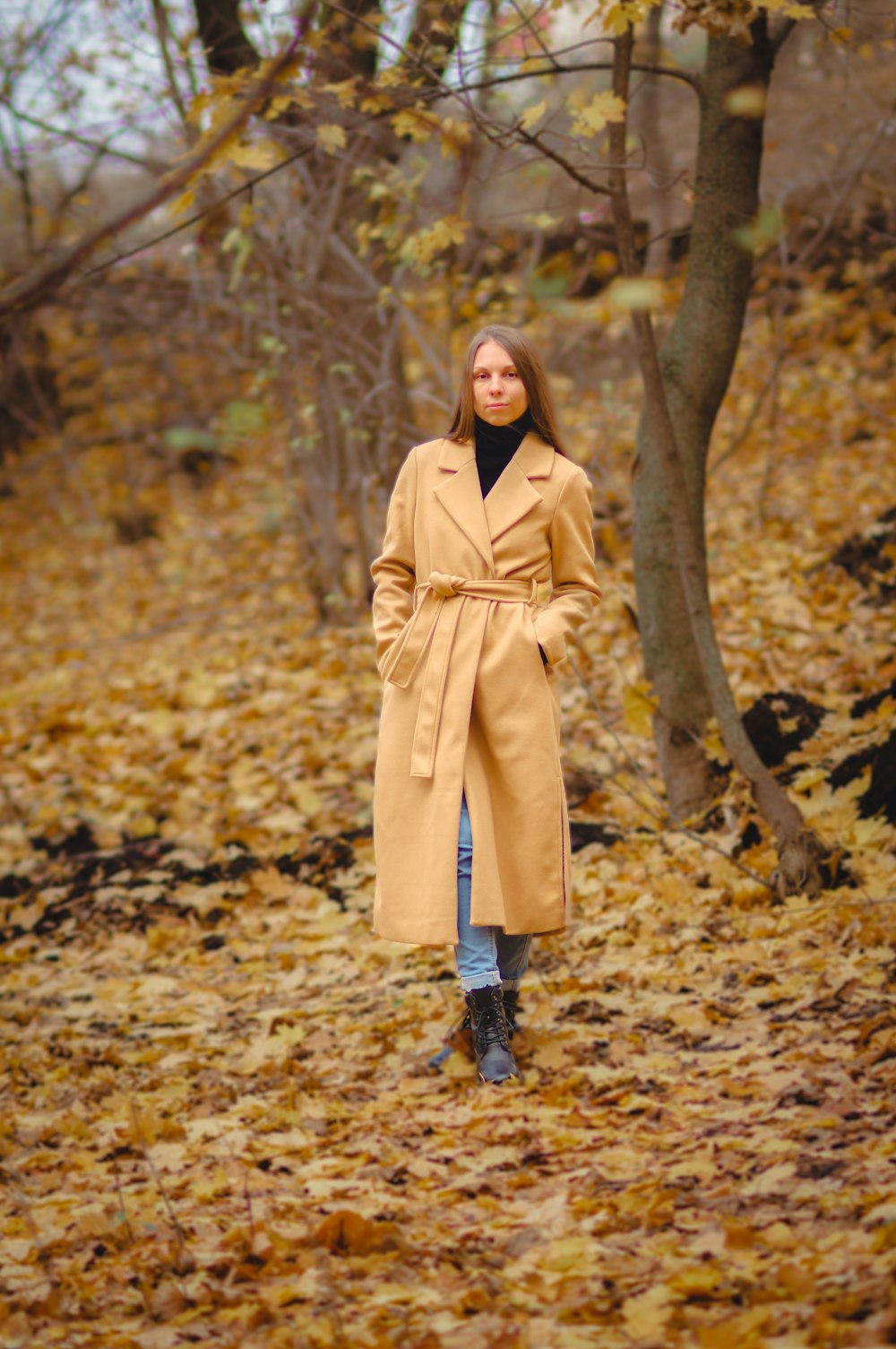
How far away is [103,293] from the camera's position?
10.7 meters

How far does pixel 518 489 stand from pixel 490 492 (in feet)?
0.25

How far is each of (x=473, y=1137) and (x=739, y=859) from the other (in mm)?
1753

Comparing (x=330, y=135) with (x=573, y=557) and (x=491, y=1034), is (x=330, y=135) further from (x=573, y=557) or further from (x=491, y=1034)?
(x=491, y=1034)

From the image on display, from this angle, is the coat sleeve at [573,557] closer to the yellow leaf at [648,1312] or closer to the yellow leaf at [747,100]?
the yellow leaf at [648,1312]

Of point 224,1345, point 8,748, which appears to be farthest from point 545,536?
point 8,748

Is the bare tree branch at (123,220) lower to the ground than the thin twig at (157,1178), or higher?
higher

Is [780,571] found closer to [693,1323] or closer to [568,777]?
[568,777]

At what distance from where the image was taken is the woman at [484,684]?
9.50 ft

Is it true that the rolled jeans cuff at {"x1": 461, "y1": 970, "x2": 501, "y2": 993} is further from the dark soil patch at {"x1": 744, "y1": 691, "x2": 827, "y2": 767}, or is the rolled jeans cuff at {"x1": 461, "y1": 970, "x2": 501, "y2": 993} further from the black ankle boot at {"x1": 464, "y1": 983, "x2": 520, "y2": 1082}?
the dark soil patch at {"x1": 744, "y1": 691, "x2": 827, "y2": 767}

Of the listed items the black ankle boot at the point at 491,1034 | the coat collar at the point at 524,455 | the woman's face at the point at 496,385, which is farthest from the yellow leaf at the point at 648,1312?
the woman's face at the point at 496,385

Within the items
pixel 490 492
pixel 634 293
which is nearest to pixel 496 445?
pixel 490 492

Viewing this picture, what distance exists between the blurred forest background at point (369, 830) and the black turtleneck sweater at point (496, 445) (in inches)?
30.7

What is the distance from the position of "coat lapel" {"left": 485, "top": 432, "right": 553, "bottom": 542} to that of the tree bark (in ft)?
3.94

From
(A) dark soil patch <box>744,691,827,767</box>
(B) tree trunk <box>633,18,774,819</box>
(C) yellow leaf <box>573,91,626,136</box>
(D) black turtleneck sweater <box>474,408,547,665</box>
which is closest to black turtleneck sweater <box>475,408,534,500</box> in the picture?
(D) black turtleneck sweater <box>474,408,547,665</box>
